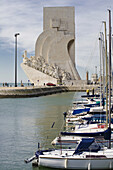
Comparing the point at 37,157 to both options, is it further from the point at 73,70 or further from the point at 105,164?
the point at 73,70

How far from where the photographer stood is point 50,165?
271 inches

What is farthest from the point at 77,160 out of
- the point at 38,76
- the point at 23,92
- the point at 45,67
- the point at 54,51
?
the point at 54,51

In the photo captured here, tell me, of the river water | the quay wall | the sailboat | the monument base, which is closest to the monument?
the monument base

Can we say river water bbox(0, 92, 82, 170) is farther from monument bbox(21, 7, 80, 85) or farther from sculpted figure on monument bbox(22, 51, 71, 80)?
sculpted figure on monument bbox(22, 51, 71, 80)

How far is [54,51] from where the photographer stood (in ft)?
174

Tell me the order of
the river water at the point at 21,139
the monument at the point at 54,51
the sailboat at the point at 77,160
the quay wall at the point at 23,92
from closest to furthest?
the sailboat at the point at 77,160 < the river water at the point at 21,139 < the quay wall at the point at 23,92 < the monument at the point at 54,51

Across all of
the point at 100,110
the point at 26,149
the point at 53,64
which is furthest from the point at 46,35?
the point at 26,149

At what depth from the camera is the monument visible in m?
48.9

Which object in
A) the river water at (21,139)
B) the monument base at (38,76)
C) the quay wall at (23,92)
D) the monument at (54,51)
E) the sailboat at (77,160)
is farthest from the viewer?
the monument at (54,51)

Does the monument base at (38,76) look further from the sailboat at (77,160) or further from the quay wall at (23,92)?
the sailboat at (77,160)

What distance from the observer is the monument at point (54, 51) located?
Result: 48.9m

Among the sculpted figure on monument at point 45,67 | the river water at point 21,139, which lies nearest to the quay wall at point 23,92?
the sculpted figure on monument at point 45,67

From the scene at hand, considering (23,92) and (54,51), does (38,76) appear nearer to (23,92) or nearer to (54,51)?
(54,51)

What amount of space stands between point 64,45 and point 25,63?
871cm
